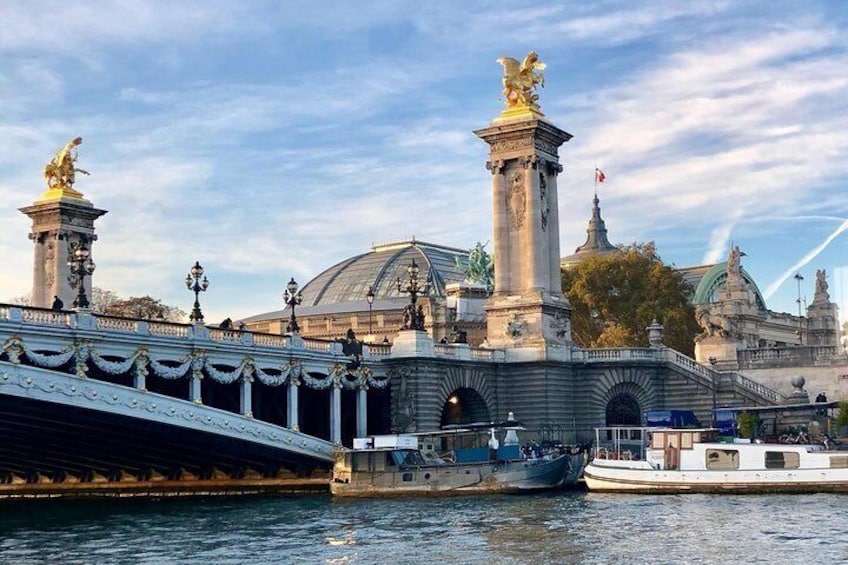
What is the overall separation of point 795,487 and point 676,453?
4910 mm

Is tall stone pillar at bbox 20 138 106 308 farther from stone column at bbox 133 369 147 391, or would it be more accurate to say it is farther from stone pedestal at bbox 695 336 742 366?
stone pedestal at bbox 695 336 742 366

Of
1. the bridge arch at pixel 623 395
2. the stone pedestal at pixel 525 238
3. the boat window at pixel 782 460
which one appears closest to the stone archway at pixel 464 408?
the stone pedestal at pixel 525 238

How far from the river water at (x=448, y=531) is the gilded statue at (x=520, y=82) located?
976 inches

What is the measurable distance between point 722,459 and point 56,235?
43381 millimetres

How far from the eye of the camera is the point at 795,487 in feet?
178

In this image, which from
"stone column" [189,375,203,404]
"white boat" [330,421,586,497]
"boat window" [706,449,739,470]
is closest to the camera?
"boat window" [706,449,739,470]

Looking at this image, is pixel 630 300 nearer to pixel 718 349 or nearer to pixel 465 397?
pixel 718 349

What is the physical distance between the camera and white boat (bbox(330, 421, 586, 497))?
193 ft

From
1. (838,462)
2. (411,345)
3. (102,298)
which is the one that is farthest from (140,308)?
(838,462)

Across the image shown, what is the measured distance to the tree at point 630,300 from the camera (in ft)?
318

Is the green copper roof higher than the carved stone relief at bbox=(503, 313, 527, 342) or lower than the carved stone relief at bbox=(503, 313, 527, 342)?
higher

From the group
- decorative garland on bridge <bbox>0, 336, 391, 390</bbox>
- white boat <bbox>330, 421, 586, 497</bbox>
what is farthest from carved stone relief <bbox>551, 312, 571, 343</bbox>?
white boat <bbox>330, 421, 586, 497</bbox>

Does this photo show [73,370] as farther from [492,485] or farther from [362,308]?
[362,308]

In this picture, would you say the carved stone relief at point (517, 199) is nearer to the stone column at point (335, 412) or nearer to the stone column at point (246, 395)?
the stone column at point (335, 412)
